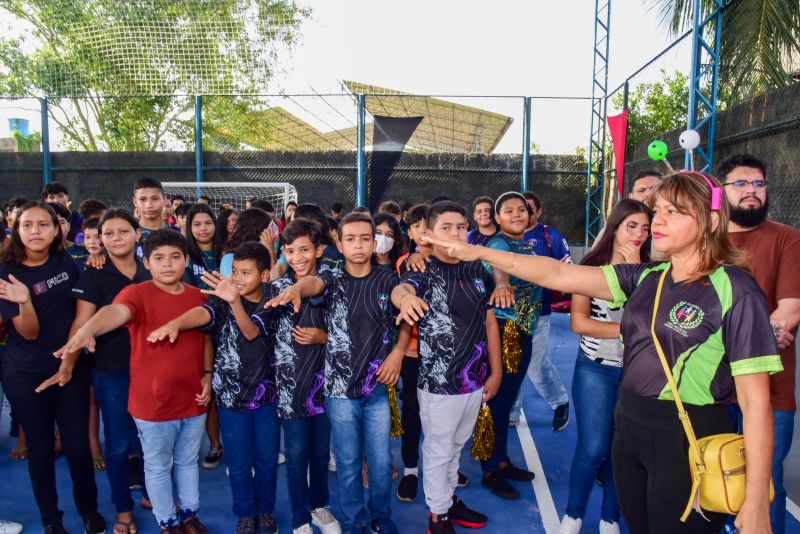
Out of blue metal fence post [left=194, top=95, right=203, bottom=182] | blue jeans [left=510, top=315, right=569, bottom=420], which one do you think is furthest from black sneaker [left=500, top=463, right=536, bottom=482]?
blue metal fence post [left=194, top=95, right=203, bottom=182]

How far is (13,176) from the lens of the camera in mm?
13023

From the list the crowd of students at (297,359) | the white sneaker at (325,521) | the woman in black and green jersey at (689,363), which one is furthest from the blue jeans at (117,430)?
the woman in black and green jersey at (689,363)

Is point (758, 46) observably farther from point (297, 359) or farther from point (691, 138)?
point (297, 359)

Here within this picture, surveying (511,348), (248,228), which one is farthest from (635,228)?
(248,228)

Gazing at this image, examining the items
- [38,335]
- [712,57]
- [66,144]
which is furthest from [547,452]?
[66,144]

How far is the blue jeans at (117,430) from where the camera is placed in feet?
10.4

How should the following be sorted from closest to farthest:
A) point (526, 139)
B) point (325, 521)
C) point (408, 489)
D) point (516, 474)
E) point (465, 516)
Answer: point (325, 521) → point (465, 516) → point (408, 489) → point (516, 474) → point (526, 139)

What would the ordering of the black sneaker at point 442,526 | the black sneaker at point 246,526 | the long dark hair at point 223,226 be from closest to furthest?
1. the black sneaker at point 442,526
2. the black sneaker at point 246,526
3. the long dark hair at point 223,226

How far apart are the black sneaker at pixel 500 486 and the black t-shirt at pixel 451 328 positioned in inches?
38.6

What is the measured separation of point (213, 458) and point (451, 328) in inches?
85.2

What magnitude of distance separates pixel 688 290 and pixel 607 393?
4.11ft

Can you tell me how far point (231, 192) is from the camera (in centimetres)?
1293

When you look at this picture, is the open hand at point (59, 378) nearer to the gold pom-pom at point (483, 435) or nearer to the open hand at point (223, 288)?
the open hand at point (223, 288)

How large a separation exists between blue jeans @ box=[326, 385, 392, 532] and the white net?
9816 millimetres
